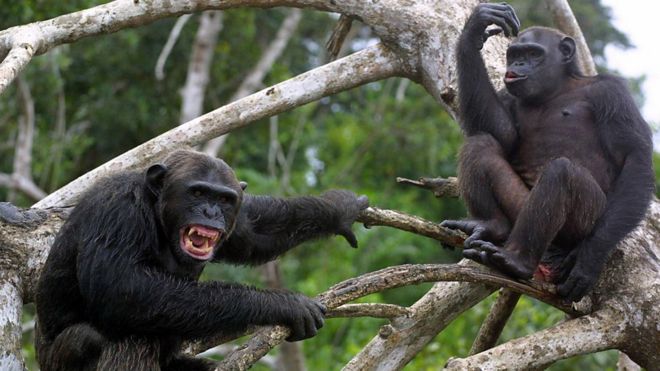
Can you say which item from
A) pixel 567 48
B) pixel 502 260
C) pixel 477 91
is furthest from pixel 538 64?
pixel 502 260

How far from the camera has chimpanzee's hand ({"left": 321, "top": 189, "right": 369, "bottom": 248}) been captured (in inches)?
284

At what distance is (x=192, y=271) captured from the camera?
6297 millimetres

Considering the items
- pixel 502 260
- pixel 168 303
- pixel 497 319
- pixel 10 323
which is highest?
pixel 168 303

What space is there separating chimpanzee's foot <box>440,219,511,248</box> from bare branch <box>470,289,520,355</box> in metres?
0.84

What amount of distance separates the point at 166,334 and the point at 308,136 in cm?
1579

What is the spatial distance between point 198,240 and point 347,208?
1.50m

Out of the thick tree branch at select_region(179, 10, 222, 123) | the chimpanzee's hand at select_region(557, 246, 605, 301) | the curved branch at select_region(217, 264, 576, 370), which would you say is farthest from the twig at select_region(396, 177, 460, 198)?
the thick tree branch at select_region(179, 10, 222, 123)

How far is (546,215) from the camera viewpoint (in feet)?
21.0

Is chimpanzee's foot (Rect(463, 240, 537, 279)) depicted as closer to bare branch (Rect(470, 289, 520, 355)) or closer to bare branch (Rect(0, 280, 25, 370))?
bare branch (Rect(470, 289, 520, 355))

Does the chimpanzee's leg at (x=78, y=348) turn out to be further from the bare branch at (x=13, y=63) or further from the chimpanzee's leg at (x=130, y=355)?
the bare branch at (x=13, y=63)

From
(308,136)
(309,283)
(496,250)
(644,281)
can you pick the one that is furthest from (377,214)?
(308,136)

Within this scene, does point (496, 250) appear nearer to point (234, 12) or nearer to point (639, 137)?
point (639, 137)

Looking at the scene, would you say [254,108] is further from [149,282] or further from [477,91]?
[149,282]

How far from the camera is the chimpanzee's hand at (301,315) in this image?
19.2 ft
